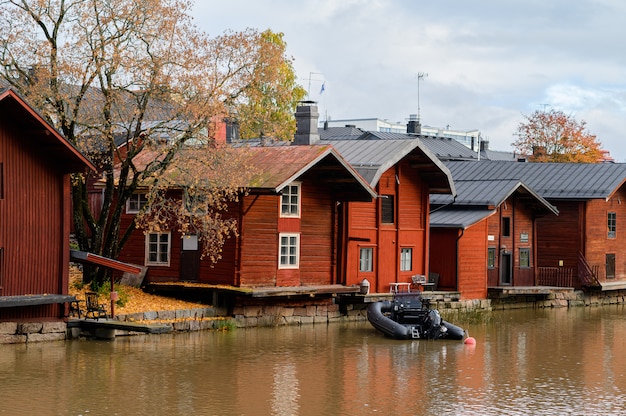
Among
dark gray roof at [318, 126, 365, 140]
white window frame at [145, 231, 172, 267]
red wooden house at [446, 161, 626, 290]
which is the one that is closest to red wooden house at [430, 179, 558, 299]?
red wooden house at [446, 161, 626, 290]

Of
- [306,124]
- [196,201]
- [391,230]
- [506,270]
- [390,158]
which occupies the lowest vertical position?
[506,270]

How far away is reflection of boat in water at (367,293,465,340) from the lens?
36.4m

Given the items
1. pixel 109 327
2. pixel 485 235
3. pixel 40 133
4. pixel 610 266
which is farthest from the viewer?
pixel 610 266

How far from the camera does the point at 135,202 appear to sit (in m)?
41.4

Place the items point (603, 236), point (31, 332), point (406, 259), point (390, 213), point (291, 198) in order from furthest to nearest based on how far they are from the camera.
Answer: point (603, 236) < point (406, 259) < point (390, 213) < point (291, 198) < point (31, 332)

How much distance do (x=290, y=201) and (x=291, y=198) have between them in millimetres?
170

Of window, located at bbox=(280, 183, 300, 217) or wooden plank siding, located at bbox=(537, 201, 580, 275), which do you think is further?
wooden plank siding, located at bbox=(537, 201, 580, 275)

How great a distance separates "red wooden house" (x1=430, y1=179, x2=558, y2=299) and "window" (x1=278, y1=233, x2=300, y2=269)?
9.00 m

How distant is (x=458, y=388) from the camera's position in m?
26.9

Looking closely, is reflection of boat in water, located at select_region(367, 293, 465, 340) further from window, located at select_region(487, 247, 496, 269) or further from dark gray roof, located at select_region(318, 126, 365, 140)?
dark gray roof, located at select_region(318, 126, 365, 140)

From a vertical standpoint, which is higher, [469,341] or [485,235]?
[485,235]

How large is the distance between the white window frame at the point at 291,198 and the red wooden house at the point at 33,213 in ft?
29.3

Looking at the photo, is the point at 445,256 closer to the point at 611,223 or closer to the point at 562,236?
the point at 562,236

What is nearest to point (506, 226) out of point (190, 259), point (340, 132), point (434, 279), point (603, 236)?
point (434, 279)
